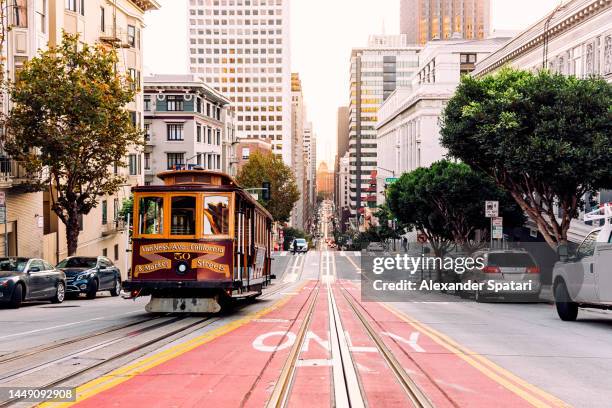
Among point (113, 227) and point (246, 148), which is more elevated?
point (246, 148)

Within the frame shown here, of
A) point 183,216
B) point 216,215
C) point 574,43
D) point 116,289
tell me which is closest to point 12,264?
point 116,289

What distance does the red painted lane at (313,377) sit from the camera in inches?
288

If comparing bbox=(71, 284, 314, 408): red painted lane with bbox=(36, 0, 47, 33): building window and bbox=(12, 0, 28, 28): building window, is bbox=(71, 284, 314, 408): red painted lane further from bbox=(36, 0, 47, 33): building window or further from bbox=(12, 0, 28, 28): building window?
bbox=(36, 0, 47, 33): building window

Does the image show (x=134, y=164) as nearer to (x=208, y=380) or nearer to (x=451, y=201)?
(x=451, y=201)

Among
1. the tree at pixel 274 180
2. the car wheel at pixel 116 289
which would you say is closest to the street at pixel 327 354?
the car wheel at pixel 116 289

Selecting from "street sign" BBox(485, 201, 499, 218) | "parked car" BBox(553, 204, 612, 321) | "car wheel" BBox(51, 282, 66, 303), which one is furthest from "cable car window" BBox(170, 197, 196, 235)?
"street sign" BBox(485, 201, 499, 218)

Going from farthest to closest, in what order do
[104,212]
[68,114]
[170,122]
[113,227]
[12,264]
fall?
1. [170,122]
2. [113,227]
3. [104,212]
4. [68,114]
5. [12,264]

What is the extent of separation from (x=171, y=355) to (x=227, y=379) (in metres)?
2.08

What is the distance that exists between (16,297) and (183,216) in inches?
328

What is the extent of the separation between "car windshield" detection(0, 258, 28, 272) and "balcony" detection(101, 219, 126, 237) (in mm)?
25804

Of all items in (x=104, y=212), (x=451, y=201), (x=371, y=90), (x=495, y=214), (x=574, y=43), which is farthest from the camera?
(x=371, y=90)

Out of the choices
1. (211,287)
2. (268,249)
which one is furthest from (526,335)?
(268,249)

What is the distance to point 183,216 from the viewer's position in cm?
1616

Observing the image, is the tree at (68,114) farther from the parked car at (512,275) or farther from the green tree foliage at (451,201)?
the green tree foliage at (451,201)
